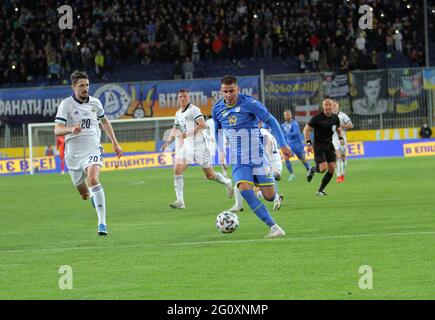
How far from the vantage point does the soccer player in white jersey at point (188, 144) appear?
2081 centimetres

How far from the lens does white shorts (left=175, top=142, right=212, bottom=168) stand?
837 inches

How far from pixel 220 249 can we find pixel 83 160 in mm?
3860

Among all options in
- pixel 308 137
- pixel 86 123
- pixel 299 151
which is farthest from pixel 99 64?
pixel 86 123

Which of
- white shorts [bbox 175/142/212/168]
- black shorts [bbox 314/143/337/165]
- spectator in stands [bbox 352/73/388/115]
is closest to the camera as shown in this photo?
white shorts [bbox 175/142/212/168]

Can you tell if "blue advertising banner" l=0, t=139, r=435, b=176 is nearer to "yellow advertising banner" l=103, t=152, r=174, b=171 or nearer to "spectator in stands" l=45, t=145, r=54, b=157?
"yellow advertising banner" l=103, t=152, r=174, b=171

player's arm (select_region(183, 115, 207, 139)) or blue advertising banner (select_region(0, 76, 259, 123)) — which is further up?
blue advertising banner (select_region(0, 76, 259, 123))

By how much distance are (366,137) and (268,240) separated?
30150 millimetres

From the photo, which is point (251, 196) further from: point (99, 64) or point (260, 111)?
point (99, 64)

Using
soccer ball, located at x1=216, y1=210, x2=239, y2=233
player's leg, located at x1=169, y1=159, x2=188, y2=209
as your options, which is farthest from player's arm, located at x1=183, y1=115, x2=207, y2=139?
soccer ball, located at x1=216, y1=210, x2=239, y2=233

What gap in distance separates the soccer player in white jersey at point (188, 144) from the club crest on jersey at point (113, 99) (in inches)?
835

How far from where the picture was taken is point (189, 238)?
14.7 metres

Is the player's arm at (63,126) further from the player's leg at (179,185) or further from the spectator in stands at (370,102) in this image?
the spectator in stands at (370,102)

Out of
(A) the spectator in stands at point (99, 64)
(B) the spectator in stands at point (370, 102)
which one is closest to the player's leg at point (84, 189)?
(B) the spectator in stands at point (370, 102)

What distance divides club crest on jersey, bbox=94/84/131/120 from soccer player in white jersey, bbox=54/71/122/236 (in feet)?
87.6
